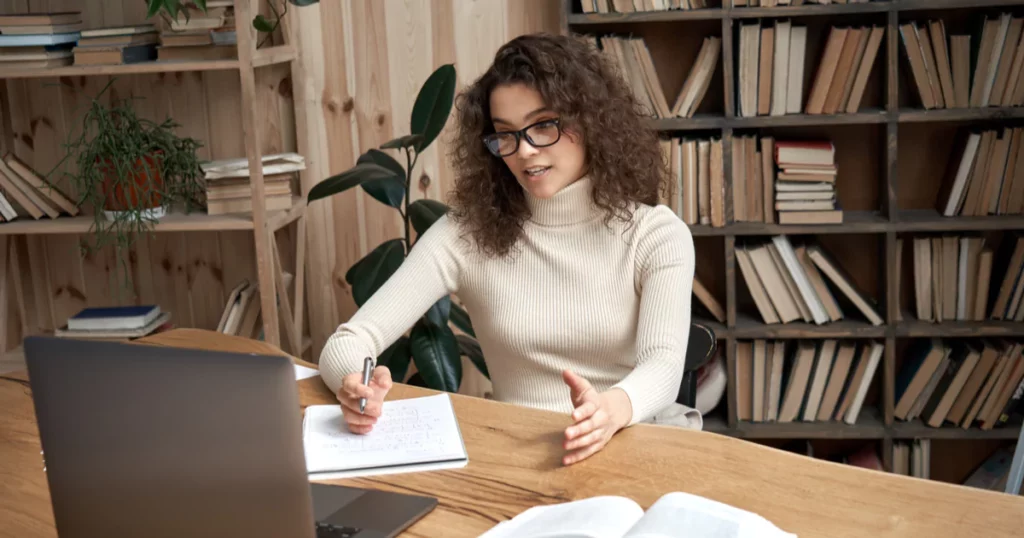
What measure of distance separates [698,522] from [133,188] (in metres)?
2.16

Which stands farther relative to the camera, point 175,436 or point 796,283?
point 796,283

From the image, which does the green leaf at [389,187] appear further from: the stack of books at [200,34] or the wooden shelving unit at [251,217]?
the stack of books at [200,34]

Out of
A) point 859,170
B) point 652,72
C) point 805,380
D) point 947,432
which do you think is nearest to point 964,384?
point 947,432

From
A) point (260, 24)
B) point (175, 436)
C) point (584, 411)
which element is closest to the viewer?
point (175, 436)

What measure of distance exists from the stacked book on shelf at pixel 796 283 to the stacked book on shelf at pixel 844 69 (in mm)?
386

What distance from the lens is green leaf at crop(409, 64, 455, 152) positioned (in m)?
2.68

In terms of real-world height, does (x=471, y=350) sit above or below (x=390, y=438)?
below

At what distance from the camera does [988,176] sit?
2.76 m

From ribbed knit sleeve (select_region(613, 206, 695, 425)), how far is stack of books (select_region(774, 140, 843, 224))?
999 mm

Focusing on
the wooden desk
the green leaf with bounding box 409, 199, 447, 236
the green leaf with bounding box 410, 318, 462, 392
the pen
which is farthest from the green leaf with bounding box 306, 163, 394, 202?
the wooden desk

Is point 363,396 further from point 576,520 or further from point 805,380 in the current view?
point 805,380

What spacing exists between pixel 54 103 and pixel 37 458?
1.97 m

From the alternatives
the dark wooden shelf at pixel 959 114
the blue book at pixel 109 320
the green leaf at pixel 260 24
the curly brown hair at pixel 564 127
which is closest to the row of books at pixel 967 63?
the dark wooden shelf at pixel 959 114

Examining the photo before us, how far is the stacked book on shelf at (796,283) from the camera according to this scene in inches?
113
